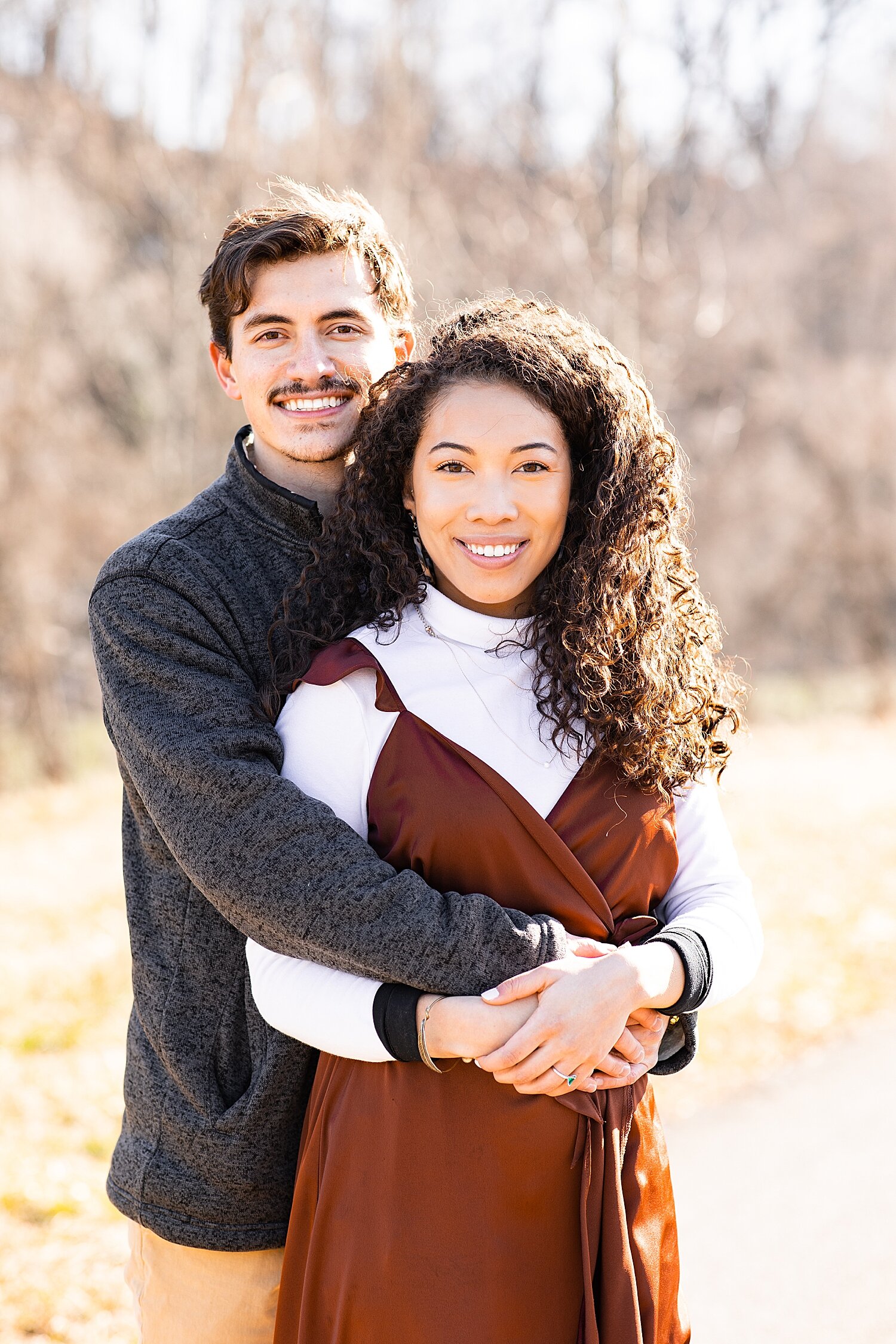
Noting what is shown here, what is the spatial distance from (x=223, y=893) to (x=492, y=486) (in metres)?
0.80

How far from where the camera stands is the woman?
1.80 metres

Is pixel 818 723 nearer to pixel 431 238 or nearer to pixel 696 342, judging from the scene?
pixel 696 342

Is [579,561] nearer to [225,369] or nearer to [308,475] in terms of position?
[308,475]

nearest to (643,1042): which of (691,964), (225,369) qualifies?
(691,964)

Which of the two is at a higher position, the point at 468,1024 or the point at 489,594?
the point at 489,594

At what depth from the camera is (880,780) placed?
11531mm

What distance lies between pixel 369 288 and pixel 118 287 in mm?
13724

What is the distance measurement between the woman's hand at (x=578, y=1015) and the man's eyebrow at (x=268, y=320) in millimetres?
1352

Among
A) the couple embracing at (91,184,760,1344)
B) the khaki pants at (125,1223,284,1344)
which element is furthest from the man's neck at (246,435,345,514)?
the khaki pants at (125,1223,284,1344)

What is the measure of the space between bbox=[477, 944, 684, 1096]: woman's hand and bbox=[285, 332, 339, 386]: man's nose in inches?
48.1

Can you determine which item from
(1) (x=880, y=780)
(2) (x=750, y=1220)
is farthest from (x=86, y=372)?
(2) (x=750, y=1220)

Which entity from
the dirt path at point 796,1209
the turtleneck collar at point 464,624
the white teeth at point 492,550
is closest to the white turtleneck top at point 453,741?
the turtleneck collar at point 464,624

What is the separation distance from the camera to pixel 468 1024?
5.83 feet

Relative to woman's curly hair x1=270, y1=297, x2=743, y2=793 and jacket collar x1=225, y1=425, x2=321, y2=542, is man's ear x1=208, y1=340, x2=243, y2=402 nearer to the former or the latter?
jacket collar x1=225, y1=425, x2=321, y2=542
